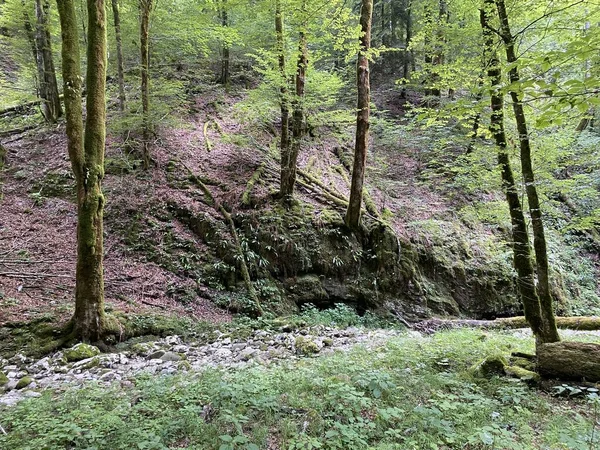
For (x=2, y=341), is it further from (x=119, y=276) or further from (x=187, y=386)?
(x=187, y=386)

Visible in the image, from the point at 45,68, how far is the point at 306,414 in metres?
14.3

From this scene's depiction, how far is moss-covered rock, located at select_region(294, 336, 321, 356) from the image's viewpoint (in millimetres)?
6254

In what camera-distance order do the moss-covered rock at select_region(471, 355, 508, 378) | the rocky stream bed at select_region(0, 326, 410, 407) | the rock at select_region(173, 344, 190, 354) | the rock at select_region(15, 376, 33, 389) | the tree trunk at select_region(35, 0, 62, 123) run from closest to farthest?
the rock at select_region(15, 376, 33, 389) < the rocky stream bed at select_region(0, 326, 410, 407) < the moss-covered rock at select_region(471, 355, 508, 378) < the rock at select_region(173, 344, 190, 354) < the tree trunk at select_region(35, 0, 62, 123)

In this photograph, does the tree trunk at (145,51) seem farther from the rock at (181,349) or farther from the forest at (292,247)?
the rock at (181,349)

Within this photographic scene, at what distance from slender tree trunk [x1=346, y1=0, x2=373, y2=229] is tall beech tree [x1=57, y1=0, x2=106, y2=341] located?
6.43 m

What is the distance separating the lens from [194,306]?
26.2 feet

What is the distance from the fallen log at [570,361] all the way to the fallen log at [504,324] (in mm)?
4530

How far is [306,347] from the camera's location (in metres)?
6.35

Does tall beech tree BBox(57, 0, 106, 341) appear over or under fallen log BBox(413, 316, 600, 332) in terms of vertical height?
over

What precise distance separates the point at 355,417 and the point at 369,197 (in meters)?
9.05

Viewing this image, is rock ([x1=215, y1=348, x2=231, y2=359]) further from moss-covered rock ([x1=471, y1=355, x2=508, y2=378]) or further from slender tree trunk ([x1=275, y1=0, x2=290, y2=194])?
slender tree trunk ([x1=275, y1=0, x2=290, y2=194])

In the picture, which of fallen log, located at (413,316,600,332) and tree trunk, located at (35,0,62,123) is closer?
fallen log, located at (413,316,600,332)

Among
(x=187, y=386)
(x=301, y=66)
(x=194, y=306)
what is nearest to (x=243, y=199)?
(x=194, y=306)

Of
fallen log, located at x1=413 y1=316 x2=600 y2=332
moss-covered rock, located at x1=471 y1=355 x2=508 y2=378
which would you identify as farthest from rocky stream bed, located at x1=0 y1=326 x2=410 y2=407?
fallen log, located at x1=413 y1=316 x2=600 y2=332
